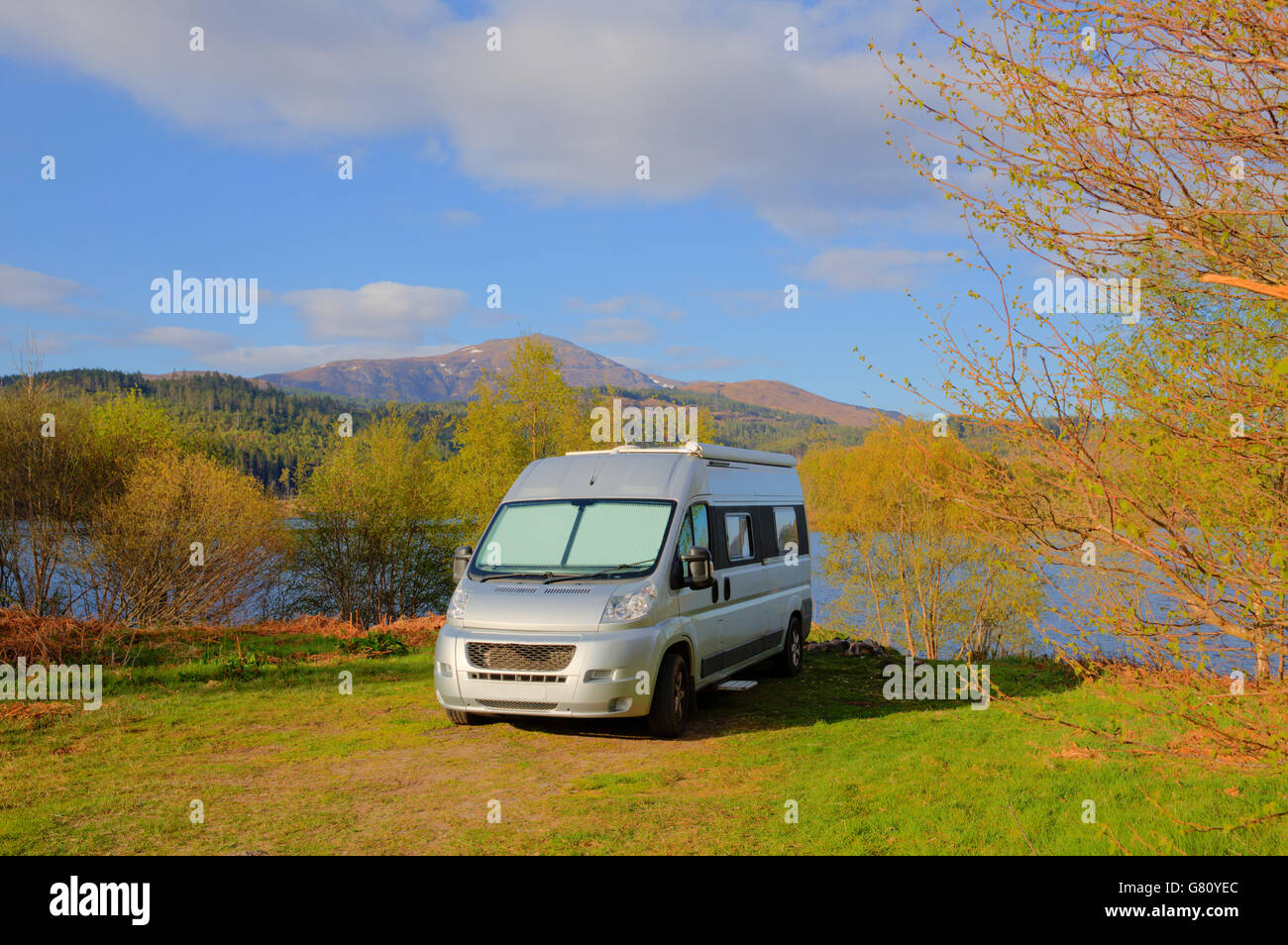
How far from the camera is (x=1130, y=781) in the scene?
6227 millimetres

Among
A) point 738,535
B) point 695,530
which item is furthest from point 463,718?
point 738,535

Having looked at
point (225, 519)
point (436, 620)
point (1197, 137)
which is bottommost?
point (436, 620)

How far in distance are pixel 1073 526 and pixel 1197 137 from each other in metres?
1.99

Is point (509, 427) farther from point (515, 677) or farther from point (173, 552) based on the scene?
point (515, 677)

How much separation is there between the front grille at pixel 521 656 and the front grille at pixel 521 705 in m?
0.32

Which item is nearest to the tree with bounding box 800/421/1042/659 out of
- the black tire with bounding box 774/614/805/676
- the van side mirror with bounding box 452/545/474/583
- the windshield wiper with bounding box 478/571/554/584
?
the black tire with bounding box 774/614/805/676

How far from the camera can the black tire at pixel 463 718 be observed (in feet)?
29.4

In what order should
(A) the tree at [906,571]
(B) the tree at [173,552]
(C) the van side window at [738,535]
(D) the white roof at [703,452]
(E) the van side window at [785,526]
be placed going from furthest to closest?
(A) the tree at [906,571]
(B) the tree at [173,552]
(E) the van side window at [785,526]
(C) the van side window at [738,535]
(D) the white roof at [703,452]

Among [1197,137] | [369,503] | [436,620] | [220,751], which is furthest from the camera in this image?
[369,503]

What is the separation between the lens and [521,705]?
8172mm

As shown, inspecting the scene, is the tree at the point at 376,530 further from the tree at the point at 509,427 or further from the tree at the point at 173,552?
the tree at the point at 173,552

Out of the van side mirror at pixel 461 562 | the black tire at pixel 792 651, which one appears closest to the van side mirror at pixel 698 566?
the van side mirror at pixel 461 562

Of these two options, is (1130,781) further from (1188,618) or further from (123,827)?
(123,827)
